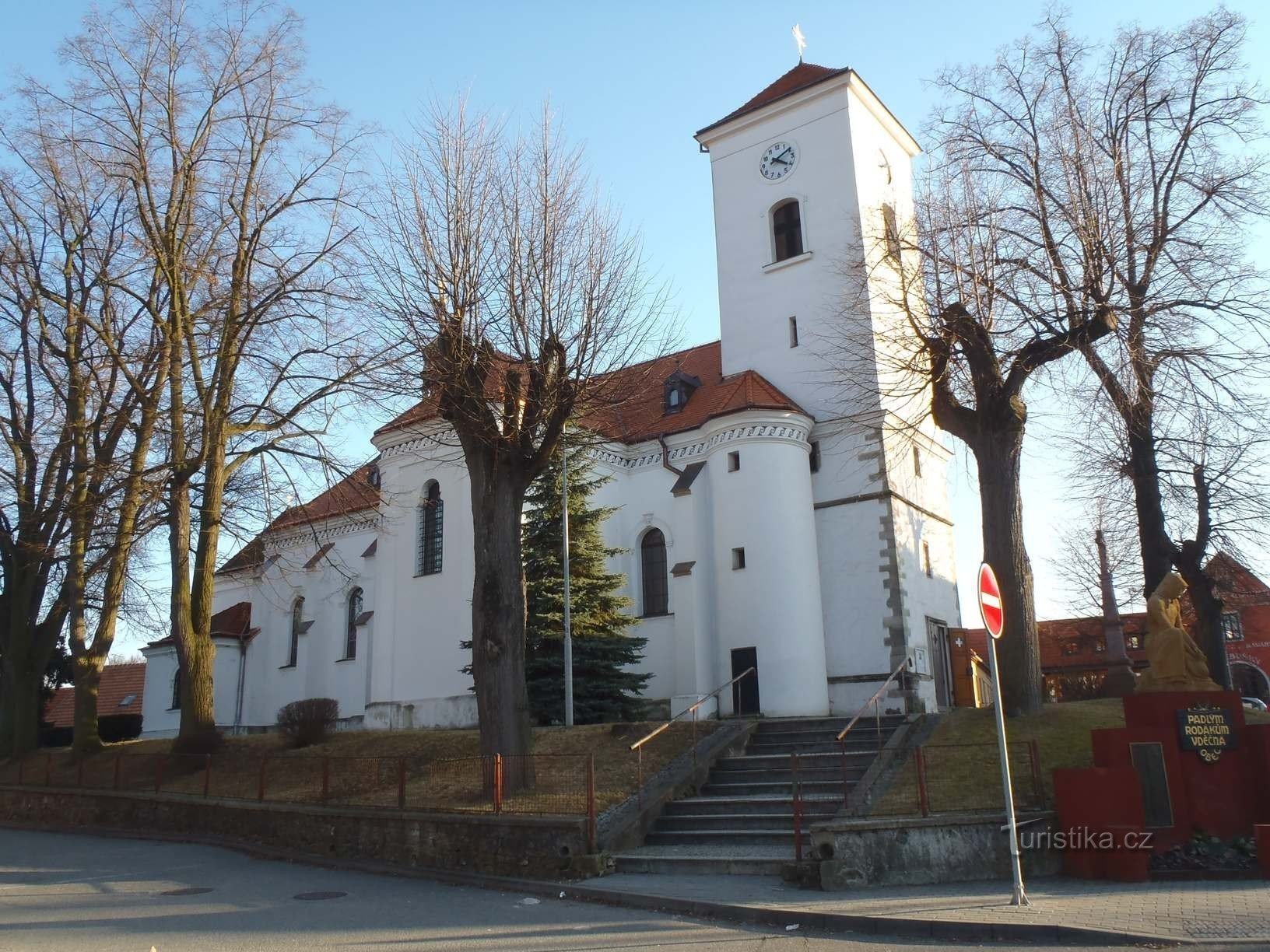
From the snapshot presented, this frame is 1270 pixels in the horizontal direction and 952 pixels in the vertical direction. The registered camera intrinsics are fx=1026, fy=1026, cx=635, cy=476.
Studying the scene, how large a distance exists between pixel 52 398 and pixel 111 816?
1147 cm

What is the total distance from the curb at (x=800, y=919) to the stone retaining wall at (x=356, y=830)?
0.74ft

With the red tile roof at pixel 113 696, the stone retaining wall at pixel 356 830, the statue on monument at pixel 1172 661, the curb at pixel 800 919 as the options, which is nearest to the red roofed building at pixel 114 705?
the red tile roof at pixel 113 696

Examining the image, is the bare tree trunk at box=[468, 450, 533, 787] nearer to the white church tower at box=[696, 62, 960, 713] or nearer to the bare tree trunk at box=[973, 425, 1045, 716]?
the bare tree trunk at box=[973, 425, 1045, 716]

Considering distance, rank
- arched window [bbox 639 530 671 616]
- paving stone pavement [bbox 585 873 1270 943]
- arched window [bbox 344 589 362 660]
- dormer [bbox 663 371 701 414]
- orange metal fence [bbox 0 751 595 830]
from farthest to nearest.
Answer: arched window [bbox 344 589 362 660] → dormer [bbox 663 371 701 414] → arched window [bbox 639 530 671 616] → orange metal fence [bbox 0 751 595 830] → paving stone pavement [bbox 585 873 1270 943]

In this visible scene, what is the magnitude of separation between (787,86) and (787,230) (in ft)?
15.4

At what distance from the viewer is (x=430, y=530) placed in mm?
27859

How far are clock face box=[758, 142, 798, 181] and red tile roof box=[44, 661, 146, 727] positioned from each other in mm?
34973

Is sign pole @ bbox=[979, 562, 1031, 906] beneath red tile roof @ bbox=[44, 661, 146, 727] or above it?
beneath

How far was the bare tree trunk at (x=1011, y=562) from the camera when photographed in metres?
17.5

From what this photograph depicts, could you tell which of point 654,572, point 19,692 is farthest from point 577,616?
point 19,692

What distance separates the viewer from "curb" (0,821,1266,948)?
8.68 metres

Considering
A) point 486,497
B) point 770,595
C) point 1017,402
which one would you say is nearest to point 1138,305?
point 1017,402

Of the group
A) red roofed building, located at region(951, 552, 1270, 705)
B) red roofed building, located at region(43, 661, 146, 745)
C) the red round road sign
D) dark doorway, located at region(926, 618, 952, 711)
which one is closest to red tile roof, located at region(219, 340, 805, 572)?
dark doorway, located at region(926, 618, 952, 711)

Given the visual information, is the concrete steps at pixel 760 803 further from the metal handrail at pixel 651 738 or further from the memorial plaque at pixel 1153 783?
the memorial plaque at pixel 1153 783
